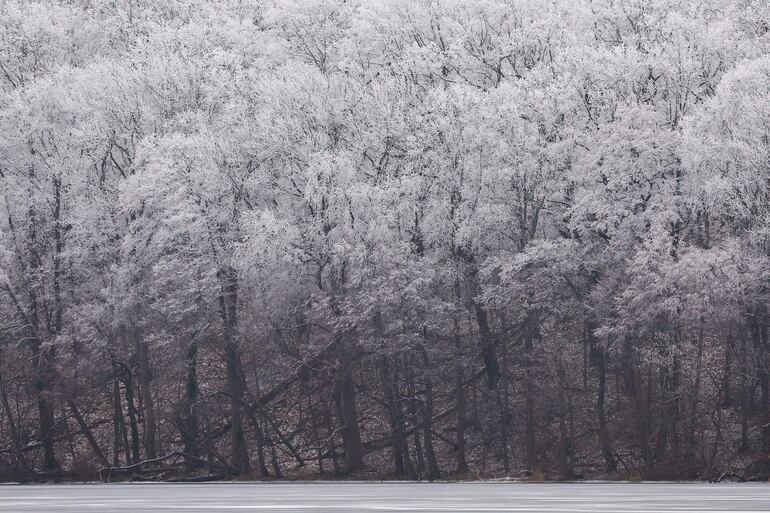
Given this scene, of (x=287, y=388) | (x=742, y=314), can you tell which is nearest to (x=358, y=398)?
(x=287, y=388)

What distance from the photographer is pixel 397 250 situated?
41844 millimetres

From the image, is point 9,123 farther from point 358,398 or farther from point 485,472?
point 485,472

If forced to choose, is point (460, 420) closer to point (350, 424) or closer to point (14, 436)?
point (350, 424)

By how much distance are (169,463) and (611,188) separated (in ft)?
52.5

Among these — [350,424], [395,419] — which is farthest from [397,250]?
[350,424]

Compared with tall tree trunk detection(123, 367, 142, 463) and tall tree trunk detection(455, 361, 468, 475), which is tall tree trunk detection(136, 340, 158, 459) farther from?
tall tree trunk detection(455, 361, 468, 475)

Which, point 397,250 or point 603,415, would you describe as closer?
point 603,415

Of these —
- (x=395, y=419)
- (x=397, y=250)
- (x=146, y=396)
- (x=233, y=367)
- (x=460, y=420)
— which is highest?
(x=397, y=250)

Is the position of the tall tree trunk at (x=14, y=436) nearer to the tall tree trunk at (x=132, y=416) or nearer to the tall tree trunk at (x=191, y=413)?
the tall tree trunk at (x=132, y=416)

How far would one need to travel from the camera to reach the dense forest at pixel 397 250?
3850 cm

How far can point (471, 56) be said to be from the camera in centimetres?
4966

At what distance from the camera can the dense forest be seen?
38500 millimetres

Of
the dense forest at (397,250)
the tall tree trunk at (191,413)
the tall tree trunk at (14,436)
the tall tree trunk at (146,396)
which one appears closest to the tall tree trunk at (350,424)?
the dense forest at (397,250)

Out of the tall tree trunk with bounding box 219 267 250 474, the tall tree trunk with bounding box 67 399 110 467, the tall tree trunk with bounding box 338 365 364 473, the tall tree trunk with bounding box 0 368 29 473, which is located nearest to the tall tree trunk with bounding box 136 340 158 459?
the tall tree trunk with bounding box 67 399 110 467
